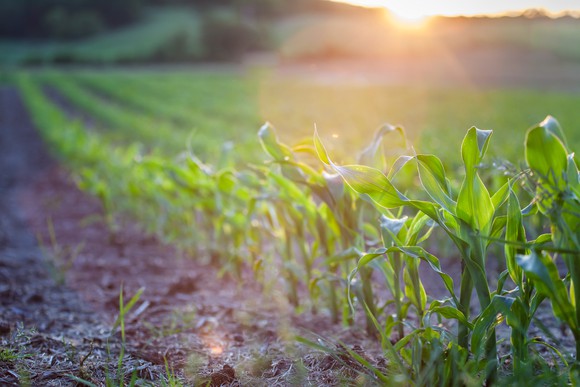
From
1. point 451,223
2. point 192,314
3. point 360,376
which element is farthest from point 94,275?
point 451,223

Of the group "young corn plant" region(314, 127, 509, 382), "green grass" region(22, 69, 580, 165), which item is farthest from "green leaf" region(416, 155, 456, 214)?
"green grass" region(22, 69, 580, 165)

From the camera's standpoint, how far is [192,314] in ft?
8.38

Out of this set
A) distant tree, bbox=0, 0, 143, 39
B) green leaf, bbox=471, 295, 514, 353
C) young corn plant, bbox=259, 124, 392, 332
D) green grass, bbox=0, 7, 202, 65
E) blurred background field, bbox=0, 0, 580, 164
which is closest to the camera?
green leaf, bbox=471, 295, 514, 353

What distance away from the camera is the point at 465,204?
1.44m

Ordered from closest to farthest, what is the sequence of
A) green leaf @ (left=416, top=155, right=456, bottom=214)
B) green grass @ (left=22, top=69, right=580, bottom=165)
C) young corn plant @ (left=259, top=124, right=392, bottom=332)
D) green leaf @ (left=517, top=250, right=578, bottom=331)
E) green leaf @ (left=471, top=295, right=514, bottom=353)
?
green leaf @ (left=517, top=250, right=578, bottom=331)
green leaf @ (left=471, top=295, right=514, bottom=353)
green leaf @ (left=416, top=155, right=456, bottom=214)
young corn plant @ (left=259, top=124, right=392, bottom=332)
green grass @ (left=22, top=69, right=580, bottom=165)

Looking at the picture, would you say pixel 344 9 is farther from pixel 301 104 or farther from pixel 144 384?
pixel 144 384

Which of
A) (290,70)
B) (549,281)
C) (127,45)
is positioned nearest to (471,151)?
(549,281)

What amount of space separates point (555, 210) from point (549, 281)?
16 cm

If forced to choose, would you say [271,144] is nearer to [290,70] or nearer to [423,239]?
[423,239]

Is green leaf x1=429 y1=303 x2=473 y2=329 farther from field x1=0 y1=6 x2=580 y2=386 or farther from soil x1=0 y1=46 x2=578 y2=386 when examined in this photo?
soil x1=0 y1=46 x2=578 y2=386

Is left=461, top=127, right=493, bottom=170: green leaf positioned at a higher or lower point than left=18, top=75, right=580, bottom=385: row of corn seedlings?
higher

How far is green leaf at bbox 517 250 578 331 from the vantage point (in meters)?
1.22

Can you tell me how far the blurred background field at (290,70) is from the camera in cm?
1238

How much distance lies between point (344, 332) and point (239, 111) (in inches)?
565
